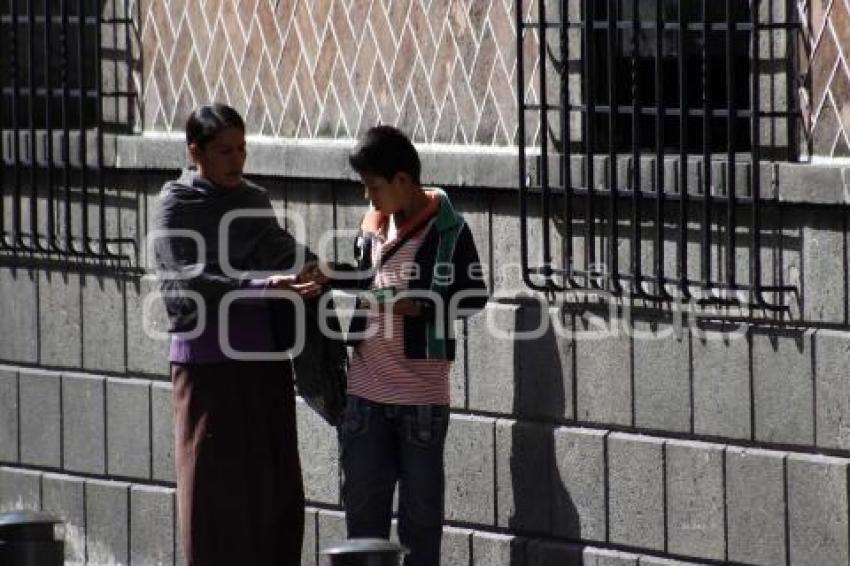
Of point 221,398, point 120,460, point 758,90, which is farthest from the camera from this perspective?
point 120,460

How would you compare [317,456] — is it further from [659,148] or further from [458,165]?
[659,148]

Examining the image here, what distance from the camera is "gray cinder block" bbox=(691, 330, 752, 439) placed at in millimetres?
9055

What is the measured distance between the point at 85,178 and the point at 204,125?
8.48ft

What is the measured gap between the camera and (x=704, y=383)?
9.21 m

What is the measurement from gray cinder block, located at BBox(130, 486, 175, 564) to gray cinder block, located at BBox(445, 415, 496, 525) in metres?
1.68

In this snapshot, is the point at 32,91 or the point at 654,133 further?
the point at 32,91

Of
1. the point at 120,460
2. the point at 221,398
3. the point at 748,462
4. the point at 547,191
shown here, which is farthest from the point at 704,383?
the point at 120,460

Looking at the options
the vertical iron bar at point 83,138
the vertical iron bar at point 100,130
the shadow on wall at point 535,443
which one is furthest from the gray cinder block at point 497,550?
the vertical iron bar at point 83,138

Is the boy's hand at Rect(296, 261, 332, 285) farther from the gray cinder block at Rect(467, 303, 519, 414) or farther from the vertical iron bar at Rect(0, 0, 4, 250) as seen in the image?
the vertical iron bar at Rect(0, 0, 4, 250)

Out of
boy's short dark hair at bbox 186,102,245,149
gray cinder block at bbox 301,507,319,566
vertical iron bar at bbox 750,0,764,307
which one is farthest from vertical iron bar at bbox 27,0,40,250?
vertical iron bar at bbox 750,0,764,307

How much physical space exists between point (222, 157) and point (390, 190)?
63cm

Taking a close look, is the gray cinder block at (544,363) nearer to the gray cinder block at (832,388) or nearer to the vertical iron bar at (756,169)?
the vertical iron bar at (756,169)

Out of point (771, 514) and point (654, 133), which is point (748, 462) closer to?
point (771, 514)

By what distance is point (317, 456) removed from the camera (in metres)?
10.8
